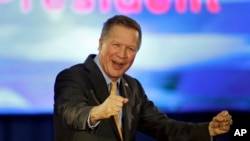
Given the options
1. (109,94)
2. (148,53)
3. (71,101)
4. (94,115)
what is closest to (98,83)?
(109,94)

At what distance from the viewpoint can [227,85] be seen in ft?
9.50

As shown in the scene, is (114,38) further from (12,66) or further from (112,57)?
(12,66)

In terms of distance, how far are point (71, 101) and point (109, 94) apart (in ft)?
0.67

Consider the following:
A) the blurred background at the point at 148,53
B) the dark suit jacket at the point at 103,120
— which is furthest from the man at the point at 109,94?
the blurred background at the point at 148,53

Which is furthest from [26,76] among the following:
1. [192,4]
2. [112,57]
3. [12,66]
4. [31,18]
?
[112,57]

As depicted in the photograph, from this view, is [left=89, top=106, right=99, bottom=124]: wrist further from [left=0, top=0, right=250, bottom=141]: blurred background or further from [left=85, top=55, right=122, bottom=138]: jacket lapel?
[left=0, top=0, right=250, bottom=141]: blurred background

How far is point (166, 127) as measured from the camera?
1867mm

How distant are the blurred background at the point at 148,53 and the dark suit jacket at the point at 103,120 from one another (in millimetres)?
949

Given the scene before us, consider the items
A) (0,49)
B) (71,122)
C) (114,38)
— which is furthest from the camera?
(0,49)

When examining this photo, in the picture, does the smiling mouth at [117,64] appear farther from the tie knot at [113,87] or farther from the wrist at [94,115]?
the wrist at [94,115]

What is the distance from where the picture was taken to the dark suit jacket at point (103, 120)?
4.94 feet

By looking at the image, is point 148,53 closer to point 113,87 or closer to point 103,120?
point 113,87

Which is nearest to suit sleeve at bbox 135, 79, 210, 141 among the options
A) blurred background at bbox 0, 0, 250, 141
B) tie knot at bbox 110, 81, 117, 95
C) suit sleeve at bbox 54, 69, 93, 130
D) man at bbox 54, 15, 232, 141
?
man at bbox 54, 15, 232, 141

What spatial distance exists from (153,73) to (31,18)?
2.25 ft
